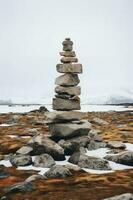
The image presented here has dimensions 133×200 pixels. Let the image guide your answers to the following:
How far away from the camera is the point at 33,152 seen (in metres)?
20.4

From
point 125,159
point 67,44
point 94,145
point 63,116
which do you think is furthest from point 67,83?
point 125,159

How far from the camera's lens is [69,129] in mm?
22812

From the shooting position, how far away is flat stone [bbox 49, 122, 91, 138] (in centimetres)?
2284

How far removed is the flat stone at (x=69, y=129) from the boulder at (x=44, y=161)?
4.28 meters

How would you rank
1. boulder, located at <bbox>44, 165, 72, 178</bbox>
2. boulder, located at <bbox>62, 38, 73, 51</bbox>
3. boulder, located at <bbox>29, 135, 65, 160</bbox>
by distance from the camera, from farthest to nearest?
boulder, located at <bbox>62, 38, 73, 51</bbox>
boulder, located at <bbox>29, 135, 65, 160</bbox>
boulder, located at <bbox>44, 165, 72, 178</bbox>

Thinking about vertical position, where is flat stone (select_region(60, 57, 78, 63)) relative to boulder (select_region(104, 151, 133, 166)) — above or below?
above

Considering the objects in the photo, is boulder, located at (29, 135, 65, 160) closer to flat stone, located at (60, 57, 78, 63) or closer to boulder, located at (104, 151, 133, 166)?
boulder, located at (104, 151, 133, 166)

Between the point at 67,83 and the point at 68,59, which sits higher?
the point at 68,59

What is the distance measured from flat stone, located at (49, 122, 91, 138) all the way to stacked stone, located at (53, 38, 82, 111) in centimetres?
98

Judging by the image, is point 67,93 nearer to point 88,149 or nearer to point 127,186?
point 88,149

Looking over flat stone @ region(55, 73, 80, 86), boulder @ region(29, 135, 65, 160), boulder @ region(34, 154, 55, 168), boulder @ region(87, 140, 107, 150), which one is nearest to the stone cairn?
flat stone @ region(55, 73, 80, 86)

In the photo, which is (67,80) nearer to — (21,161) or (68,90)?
(68,90)

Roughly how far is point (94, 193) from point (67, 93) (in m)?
10.7

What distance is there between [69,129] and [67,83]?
258 centimetres
